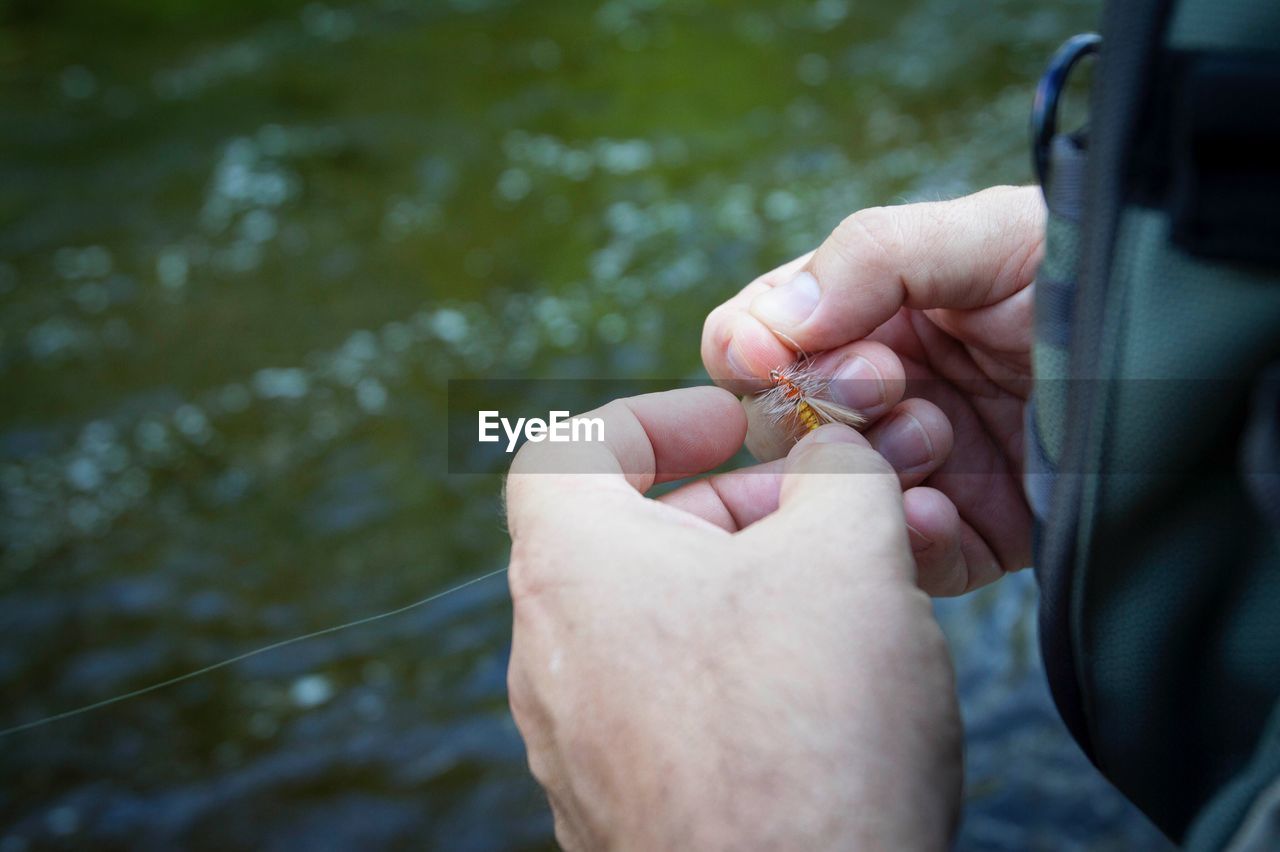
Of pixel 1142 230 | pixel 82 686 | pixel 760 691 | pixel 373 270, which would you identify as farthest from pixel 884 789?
pixel 373 270

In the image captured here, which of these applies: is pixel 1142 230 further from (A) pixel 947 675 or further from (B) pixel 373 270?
(B) pixel 373 270

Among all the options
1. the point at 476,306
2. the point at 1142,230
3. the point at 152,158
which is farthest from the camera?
the point at 152,158

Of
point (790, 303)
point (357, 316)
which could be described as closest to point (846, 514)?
point (790, 303)

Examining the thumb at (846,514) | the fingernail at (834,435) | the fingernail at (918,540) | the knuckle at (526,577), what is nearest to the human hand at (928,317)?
the fingernail at (918,540)

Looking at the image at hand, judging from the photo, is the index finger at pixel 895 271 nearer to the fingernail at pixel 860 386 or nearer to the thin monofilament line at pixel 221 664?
the fingernail at pixel 860 386

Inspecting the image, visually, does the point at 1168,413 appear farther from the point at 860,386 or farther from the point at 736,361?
the point at 736,361

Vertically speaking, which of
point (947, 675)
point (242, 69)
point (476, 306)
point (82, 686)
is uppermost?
point (242, 69)

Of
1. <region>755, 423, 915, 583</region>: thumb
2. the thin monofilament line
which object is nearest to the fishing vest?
<region>755, 423, 915, 583</region>: thumb

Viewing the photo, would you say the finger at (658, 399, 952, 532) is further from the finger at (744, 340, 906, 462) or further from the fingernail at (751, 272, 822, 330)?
the fingernail at (751, 272, 822, 330)
